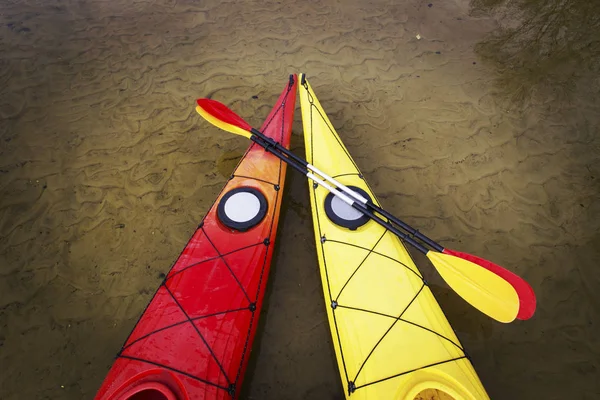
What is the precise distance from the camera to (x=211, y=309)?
3.08 m

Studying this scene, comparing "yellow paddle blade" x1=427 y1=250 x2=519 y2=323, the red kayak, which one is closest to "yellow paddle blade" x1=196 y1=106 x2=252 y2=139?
the red kayak

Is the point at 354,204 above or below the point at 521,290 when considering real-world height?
above

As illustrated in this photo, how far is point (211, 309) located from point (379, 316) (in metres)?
1.56

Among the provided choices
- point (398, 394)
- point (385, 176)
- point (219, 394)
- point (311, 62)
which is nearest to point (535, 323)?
point (398, 394)

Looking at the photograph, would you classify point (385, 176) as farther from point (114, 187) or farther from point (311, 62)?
point (114, 187)

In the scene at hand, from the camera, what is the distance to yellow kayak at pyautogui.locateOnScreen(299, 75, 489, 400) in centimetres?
276

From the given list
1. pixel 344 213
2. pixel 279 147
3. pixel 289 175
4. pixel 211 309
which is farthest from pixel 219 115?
pixel 211 309

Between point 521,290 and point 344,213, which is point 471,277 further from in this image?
point 344,213

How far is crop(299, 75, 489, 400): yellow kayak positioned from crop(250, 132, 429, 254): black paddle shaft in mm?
88

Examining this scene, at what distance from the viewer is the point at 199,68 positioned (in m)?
5.67

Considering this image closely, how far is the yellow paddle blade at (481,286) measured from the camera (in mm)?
2920

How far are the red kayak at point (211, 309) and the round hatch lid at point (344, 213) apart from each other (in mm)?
601

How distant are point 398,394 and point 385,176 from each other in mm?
2655

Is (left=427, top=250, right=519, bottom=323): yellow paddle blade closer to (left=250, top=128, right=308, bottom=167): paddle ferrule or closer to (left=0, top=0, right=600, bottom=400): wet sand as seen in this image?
(left=0, top=0, right=600, bottom=400): wet sand
